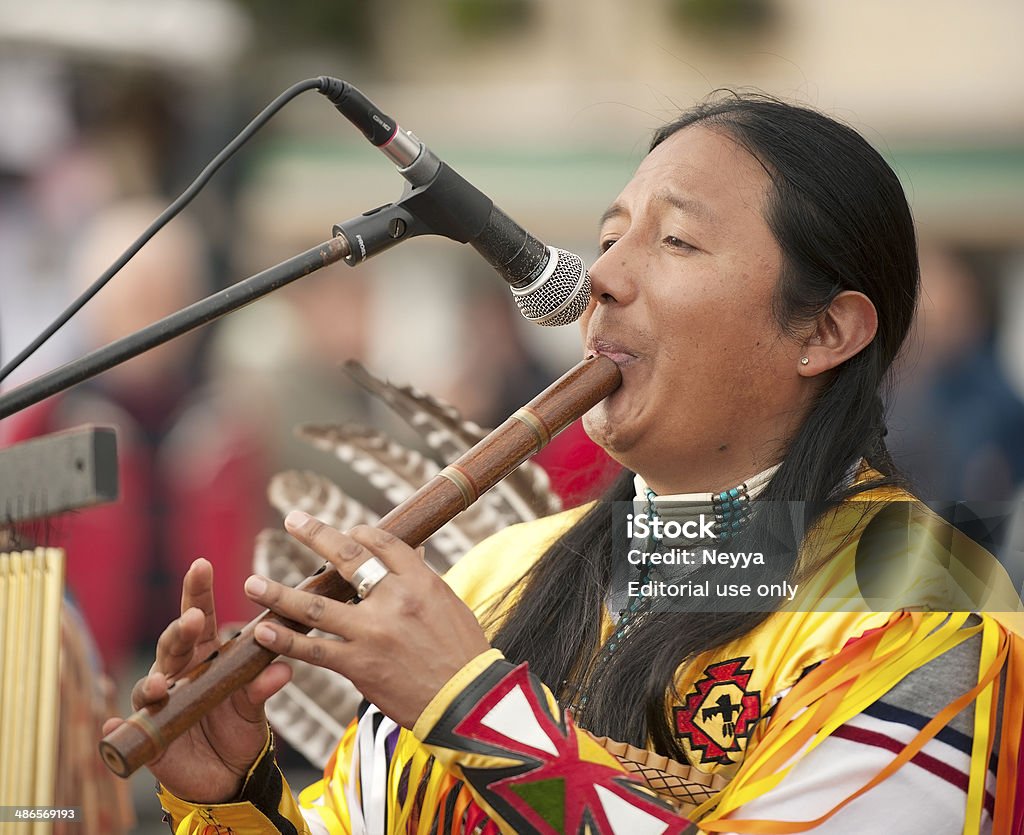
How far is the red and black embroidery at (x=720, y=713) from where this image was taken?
1672 millimetres

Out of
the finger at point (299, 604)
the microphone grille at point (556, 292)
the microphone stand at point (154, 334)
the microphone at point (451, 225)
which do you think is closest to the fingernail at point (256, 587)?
the finger at point (299, 604)

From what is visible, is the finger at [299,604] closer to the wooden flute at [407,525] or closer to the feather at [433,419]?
the wooden flute at [407,525]

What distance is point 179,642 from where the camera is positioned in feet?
4.98

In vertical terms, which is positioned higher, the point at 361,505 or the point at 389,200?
the point at 389,200

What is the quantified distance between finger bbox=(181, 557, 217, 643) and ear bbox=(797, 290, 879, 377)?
36.4 inches

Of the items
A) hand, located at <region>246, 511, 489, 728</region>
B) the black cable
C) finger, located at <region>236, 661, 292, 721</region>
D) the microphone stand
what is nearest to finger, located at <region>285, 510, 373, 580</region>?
hand, located at <region>246, 511, 489, 728</region>

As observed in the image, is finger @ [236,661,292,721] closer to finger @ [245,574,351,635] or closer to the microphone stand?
finger @ [245,574,351,635]

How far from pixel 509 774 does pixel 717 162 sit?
0.98 meters

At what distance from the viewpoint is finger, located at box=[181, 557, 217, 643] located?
1559 millimetres

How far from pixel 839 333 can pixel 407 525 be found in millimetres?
774

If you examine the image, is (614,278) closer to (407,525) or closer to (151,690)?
(407,525)

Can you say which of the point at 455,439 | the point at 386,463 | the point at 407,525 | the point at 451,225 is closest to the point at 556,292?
the point at 451,225

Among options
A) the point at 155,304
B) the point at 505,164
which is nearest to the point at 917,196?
the point at 505,164

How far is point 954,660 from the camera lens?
1.59 metres
